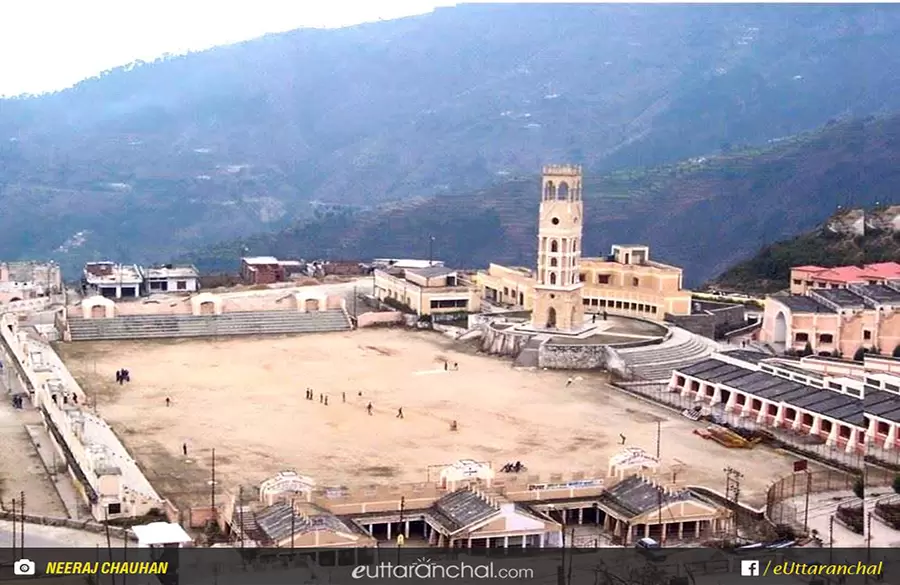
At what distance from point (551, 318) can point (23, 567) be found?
27.6m

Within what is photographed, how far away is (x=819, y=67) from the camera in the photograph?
177000 mm

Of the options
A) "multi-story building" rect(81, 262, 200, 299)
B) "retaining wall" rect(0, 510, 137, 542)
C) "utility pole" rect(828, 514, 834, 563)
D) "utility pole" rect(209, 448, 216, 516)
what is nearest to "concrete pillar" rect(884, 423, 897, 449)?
"utility pole" rect(828, 514, 834, 563)

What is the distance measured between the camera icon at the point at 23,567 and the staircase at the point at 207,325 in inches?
1041

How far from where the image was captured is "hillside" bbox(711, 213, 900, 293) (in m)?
54.4

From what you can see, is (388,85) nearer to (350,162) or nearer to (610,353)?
(350,162)

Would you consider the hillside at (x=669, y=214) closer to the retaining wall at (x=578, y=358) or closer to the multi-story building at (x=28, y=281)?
the multi-story building at (x=28, y=281)

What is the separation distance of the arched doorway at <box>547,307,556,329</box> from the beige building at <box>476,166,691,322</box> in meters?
0.03

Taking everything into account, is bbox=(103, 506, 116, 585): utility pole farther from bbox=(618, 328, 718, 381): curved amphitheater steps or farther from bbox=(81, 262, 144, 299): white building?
bbox=(81, 262, 144, 299): white building

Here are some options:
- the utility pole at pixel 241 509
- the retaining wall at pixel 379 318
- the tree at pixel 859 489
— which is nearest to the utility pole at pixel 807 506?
the tree at pixel 859 489

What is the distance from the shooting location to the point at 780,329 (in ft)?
140

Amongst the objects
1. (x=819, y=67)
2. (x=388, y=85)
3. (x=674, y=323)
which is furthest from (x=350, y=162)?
(x=674, y=323)

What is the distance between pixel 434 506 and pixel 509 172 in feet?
407

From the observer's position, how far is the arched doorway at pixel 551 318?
4391 centimetres

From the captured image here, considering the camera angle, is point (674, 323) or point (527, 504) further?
point (674, 323)
